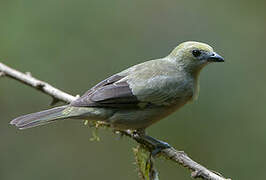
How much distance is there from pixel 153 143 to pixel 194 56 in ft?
4.04

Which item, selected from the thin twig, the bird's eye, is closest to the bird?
the bird's eye

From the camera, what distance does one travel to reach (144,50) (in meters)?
7.85

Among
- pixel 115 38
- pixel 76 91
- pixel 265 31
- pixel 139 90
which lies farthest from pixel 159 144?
pixel 265 31

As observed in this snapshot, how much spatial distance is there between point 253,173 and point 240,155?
360 millimetres

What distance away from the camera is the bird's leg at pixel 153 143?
4.86 meters

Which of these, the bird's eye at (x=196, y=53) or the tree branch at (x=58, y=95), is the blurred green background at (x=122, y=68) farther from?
the tree branch at (x=58, y=95)

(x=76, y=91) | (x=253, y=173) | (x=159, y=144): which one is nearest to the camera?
(x=159, y=144)

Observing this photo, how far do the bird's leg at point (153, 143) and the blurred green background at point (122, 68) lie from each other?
1.92 metres

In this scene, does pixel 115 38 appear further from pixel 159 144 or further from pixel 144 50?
pixel 159 144

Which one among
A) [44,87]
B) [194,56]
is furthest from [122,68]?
[44,87]

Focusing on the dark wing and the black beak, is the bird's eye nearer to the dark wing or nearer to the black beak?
the black beak

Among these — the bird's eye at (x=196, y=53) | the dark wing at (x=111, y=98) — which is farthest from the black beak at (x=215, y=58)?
the dark wing at (x=111, y=98)

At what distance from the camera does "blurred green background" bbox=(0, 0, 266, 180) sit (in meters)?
7.07

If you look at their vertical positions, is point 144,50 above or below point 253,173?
above
